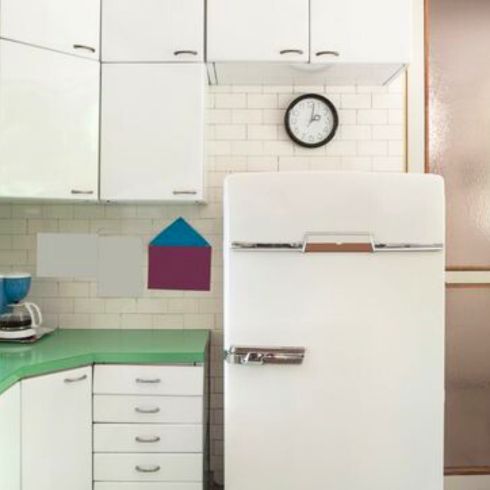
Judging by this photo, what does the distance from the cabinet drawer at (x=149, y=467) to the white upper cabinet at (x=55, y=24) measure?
1.68 meters

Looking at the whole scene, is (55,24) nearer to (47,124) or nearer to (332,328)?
→ (47,124)

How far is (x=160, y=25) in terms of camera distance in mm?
2400

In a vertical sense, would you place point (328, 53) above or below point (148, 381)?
above

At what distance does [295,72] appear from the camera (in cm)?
257

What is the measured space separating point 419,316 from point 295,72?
4.10 ft

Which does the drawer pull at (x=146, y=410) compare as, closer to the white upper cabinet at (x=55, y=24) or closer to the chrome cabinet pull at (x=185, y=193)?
the chrome cabinet pull at (x=185, y=193)

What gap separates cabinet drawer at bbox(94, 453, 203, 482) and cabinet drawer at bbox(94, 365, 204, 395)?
253 mm

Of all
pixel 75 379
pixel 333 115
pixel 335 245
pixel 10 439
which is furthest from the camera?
pixel 333 115

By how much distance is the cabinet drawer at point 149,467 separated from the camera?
2213mm

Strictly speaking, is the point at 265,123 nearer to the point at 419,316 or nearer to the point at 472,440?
the point at 419,316

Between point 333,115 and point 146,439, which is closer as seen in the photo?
point 146,439

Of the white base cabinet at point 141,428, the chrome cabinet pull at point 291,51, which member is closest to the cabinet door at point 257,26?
the chrome cabinet pull at point 291,51

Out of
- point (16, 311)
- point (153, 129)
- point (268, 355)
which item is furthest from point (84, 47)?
point (268, 355)

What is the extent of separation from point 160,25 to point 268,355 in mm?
1470
